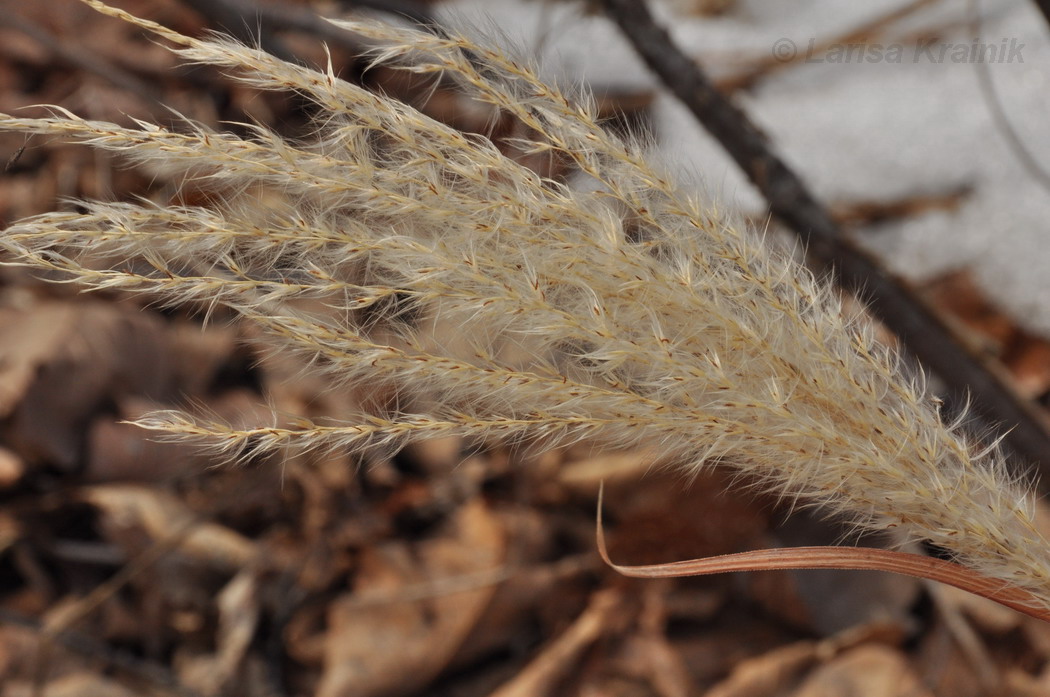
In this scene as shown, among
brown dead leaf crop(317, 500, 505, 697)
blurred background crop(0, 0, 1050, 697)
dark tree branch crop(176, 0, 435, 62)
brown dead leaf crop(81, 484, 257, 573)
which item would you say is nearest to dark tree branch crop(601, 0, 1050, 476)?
blurred background crop(0, 0, 1050, 697)

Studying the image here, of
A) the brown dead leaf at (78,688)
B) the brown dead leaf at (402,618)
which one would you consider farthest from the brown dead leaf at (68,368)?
the brown dead leaf at (402,618)

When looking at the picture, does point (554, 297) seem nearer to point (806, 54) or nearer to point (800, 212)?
point (800, 212)

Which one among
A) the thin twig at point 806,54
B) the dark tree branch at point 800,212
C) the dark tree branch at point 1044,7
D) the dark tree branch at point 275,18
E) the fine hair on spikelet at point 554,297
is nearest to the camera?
the fine hair on spikelet at point 554,297

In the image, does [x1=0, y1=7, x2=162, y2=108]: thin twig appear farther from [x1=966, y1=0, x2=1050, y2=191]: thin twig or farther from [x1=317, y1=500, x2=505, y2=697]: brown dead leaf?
[x1=966, y1=0, x2=1050, y2=191]: thin twig

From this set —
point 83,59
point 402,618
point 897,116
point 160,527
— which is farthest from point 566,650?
point 83,59

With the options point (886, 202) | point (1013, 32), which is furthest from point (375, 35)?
point (1013, 32)

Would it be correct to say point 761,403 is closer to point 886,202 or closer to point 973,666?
point 973,666

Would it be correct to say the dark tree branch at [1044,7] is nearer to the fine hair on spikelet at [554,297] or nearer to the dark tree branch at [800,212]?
the dark tree branch at [800,212]
